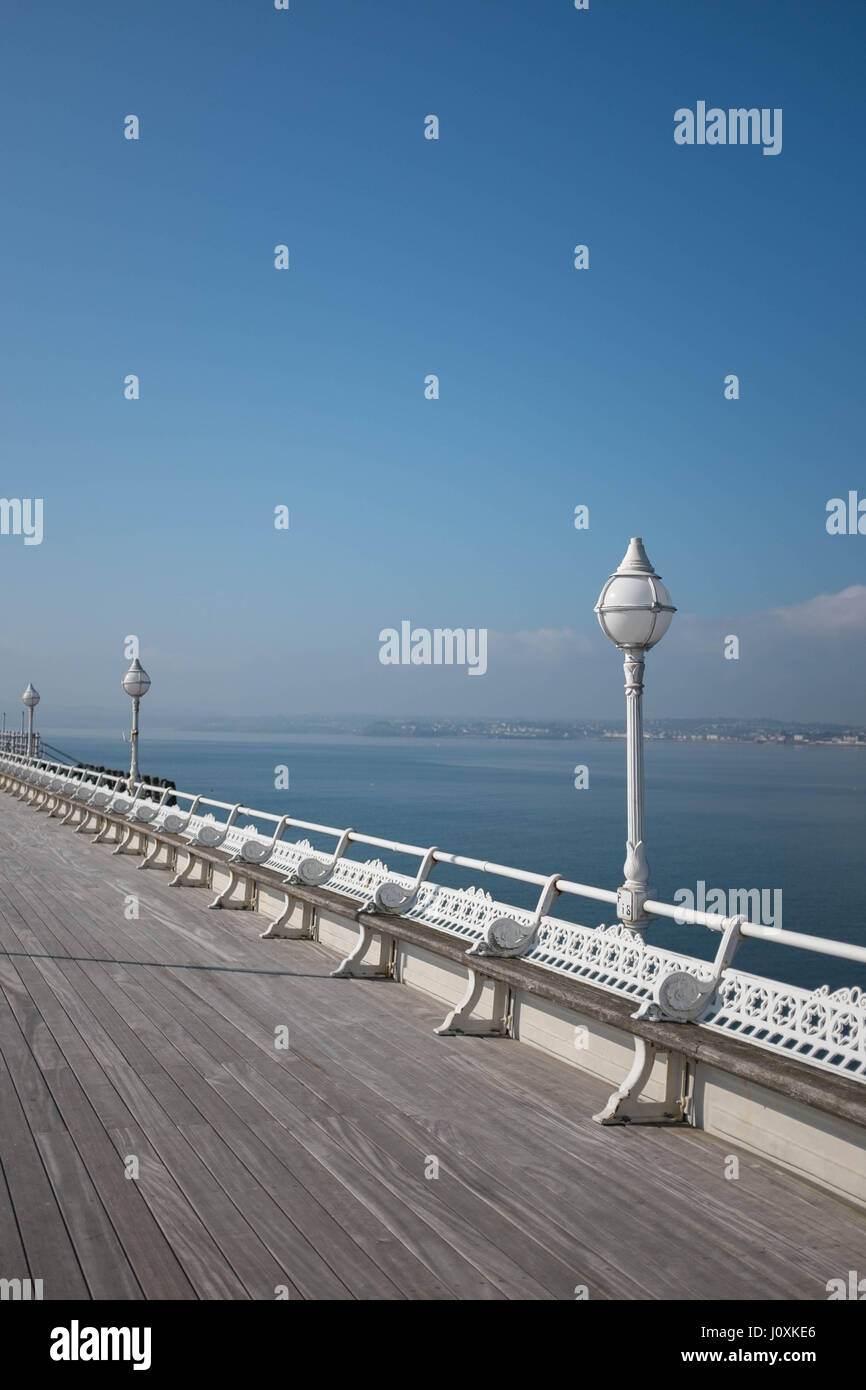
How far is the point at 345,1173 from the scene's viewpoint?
4441 mm

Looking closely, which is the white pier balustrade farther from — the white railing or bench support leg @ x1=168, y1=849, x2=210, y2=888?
bench support leg @ x1=168, y1=849, x2=210, y2=888

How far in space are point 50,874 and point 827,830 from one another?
65465 millimetres

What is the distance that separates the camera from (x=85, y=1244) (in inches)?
148

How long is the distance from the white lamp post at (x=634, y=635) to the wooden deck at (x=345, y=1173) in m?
0.99

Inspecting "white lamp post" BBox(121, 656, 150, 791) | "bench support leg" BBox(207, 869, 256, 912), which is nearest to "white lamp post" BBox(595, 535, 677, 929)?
"bench support leg" BBox(207, 869, 256, 912)

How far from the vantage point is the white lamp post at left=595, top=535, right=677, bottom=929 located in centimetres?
594

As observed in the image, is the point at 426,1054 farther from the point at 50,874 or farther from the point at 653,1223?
the point at 50,874

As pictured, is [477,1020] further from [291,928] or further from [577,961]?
[291,928]

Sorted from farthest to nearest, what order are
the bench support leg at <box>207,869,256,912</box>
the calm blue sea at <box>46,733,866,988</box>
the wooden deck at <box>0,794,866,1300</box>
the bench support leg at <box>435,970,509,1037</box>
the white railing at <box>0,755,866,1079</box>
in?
the calm blue sea at <box>46,733,866,988</box>, the bench support leg at <box>207,869,256,912</box>, the bench support leg at <box>435,970,509,1037</box>, the white railing at <box>0,755,866,1079</box>, the wooden deck at <box>0,794,866,1300</box>

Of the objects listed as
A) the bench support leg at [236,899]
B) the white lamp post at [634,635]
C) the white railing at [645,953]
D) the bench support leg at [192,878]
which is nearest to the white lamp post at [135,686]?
the bench support leg at [192,878]

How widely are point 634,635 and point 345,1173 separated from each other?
310cm

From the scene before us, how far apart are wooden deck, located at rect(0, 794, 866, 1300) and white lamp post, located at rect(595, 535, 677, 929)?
99 cm

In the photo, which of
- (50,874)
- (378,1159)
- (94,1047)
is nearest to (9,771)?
(50,874)
